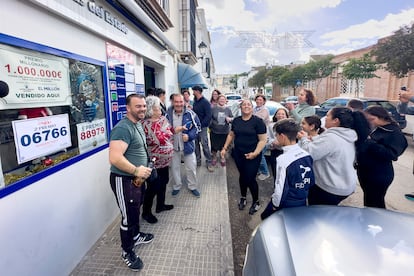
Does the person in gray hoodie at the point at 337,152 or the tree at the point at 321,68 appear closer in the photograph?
the person in gray hoodie at the point at 337,152

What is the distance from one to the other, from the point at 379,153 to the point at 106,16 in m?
3.83

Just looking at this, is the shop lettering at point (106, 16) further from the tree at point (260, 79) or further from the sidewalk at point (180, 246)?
the tree at point (260, 79)

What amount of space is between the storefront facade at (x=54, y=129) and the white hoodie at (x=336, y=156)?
2.46m

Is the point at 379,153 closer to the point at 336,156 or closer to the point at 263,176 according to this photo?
the point at 336,156

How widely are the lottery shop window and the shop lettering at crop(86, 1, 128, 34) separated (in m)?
0.62

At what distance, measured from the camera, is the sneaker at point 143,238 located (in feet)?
9.09

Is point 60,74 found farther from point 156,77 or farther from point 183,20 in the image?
point 183,20

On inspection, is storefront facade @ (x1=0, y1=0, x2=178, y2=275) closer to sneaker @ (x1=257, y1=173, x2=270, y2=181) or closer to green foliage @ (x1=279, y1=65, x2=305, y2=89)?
sneaker @ (x1=257, y1=173, x2=270, y2=181)

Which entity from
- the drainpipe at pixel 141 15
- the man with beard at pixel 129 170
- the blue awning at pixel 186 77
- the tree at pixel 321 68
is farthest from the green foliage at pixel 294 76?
the man with beard at pixel 129 170

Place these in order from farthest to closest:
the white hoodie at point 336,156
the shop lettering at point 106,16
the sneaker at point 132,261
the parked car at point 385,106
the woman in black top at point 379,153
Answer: the parked car at point 385,106
the shop lettering at point 106,16
the woman in black top at point 379,153
the sneaker at point 132,261
the white hoodie at point 336,156

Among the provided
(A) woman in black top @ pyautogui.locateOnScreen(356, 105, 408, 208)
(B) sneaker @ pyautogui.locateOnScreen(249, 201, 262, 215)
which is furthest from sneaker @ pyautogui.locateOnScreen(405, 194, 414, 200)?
(B) sneaker @ pyautogui.locateOnScreen(249, 201, 262, 215)

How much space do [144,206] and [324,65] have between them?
27276mm

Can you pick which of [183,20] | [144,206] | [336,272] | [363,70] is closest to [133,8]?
[144,206]

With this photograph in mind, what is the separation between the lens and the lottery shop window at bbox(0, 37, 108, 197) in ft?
5.63
